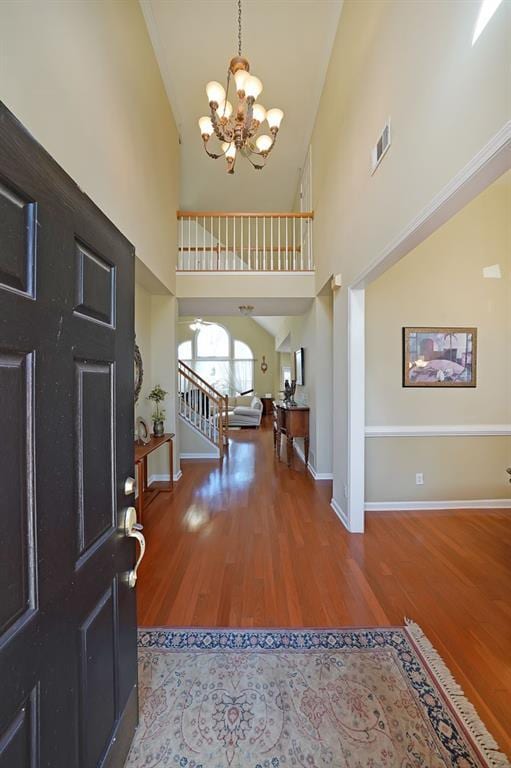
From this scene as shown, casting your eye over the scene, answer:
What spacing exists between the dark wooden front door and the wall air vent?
2169 mm

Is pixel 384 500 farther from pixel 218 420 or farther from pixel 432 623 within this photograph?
pixel 218 420

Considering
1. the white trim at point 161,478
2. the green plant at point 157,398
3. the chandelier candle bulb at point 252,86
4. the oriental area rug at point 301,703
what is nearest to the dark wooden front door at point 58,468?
the oriental area rug at point 301,703

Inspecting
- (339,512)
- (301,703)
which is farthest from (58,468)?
(339,512)

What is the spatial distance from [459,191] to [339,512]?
283 centimetres

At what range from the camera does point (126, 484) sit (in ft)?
3.66

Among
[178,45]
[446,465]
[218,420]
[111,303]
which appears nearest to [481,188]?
[111,303]

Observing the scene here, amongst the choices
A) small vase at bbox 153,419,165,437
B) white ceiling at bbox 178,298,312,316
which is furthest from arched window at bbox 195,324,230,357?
small vase at bbox 153,419,165,437

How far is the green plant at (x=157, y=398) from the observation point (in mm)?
4154

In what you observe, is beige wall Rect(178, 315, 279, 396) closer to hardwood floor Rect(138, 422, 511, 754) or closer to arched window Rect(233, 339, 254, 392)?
arched window Rect(233, 339, 254, 392)

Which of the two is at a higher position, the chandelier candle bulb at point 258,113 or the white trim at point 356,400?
the chandelier candle bulb at point 258,113

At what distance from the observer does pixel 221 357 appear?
39.0 feet

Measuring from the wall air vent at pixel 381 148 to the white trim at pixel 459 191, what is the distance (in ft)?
2.38

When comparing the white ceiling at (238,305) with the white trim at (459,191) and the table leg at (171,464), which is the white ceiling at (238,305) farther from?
the white trim at (459,191)

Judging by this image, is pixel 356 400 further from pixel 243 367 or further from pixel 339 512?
pixel 243 367
